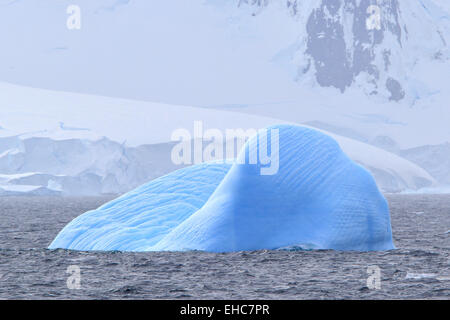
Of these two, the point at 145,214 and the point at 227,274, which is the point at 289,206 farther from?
the point at 145,214

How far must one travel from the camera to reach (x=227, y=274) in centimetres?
1700

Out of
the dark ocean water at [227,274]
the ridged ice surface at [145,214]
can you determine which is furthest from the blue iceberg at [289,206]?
the dark ocean water at [227,274]

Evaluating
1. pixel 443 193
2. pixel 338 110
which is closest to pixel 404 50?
pixel 338 110

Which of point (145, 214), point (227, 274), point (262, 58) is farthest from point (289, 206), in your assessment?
point (262, 58)

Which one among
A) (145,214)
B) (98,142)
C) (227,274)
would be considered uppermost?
(98,142)

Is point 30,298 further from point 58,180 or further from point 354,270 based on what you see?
point 58,180

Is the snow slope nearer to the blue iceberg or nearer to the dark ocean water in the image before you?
the dark ocean water

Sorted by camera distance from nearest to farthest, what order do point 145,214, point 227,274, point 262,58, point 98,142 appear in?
1. point 227,274
2. point 145,214
3. point 98,142
4. point 262,58

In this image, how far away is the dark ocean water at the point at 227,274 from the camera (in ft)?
48.4

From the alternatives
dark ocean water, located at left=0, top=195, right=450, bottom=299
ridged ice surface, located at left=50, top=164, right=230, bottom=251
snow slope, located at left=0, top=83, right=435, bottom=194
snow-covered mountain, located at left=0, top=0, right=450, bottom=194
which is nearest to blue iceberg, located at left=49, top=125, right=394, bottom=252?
ridged ice surface, located at left=50, top=164, right=230, bottom=251

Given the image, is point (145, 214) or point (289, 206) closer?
point (289, 206)

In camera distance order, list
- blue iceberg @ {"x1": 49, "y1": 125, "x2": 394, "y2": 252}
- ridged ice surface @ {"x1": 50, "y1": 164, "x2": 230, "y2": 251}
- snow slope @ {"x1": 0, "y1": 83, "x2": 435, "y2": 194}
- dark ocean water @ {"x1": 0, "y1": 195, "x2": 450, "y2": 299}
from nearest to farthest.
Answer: dark ocean water @ {"x1": 0, "y1": 195, "x2": 450, "y2": 299} < blue iceberg @ {"x1": 49, "y1": 125, "x2": 394, "y2": 252} < ridged ice surface @ {"x1": 50, "y1": 164, "x2": 230, "y2": 251} < snow slope @ {"x1": 0, "y1": 83, "x2": 435, "y2": 194}

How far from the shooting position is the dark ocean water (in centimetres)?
1477
